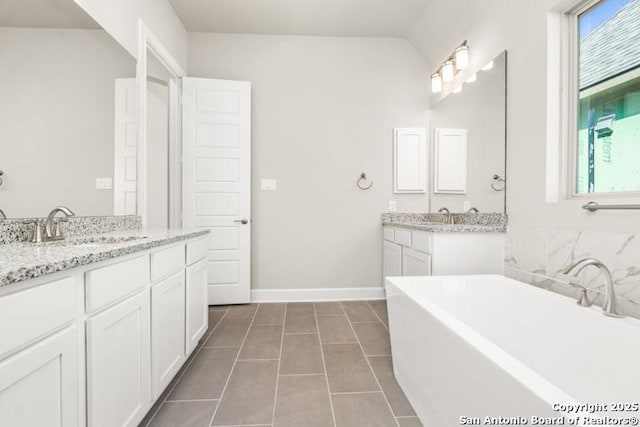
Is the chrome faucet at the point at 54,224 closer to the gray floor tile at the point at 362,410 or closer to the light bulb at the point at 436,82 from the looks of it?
the gray floor tile at the point at 362,410

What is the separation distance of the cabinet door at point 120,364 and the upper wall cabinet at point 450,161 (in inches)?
99.9

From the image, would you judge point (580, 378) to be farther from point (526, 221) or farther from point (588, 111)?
point (588, 111)

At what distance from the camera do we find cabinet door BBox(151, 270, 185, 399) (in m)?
1.43

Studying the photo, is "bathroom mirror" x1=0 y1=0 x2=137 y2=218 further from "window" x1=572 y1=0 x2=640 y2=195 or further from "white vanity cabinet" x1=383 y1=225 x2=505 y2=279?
"window" x1=572 y1=0 x2=640 y2=195

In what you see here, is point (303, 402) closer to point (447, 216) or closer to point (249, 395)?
point (249, 395)

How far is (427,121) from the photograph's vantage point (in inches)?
133

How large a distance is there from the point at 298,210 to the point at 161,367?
2027 millimetres

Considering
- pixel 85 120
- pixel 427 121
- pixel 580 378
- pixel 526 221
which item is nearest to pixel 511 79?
pixel 526 221

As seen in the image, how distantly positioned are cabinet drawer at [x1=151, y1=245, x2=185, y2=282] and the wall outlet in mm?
580

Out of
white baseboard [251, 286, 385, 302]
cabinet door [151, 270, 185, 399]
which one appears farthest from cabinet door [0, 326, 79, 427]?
white baseboard [251, 286, 385, 302]

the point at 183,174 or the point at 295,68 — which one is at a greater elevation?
the point at 295,68

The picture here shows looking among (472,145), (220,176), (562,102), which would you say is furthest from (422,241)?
(220,176)

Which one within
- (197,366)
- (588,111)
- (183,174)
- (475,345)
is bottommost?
(197,366)

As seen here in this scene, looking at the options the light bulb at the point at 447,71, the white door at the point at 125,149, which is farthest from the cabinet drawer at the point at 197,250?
the light bulb at the point at 447,71
